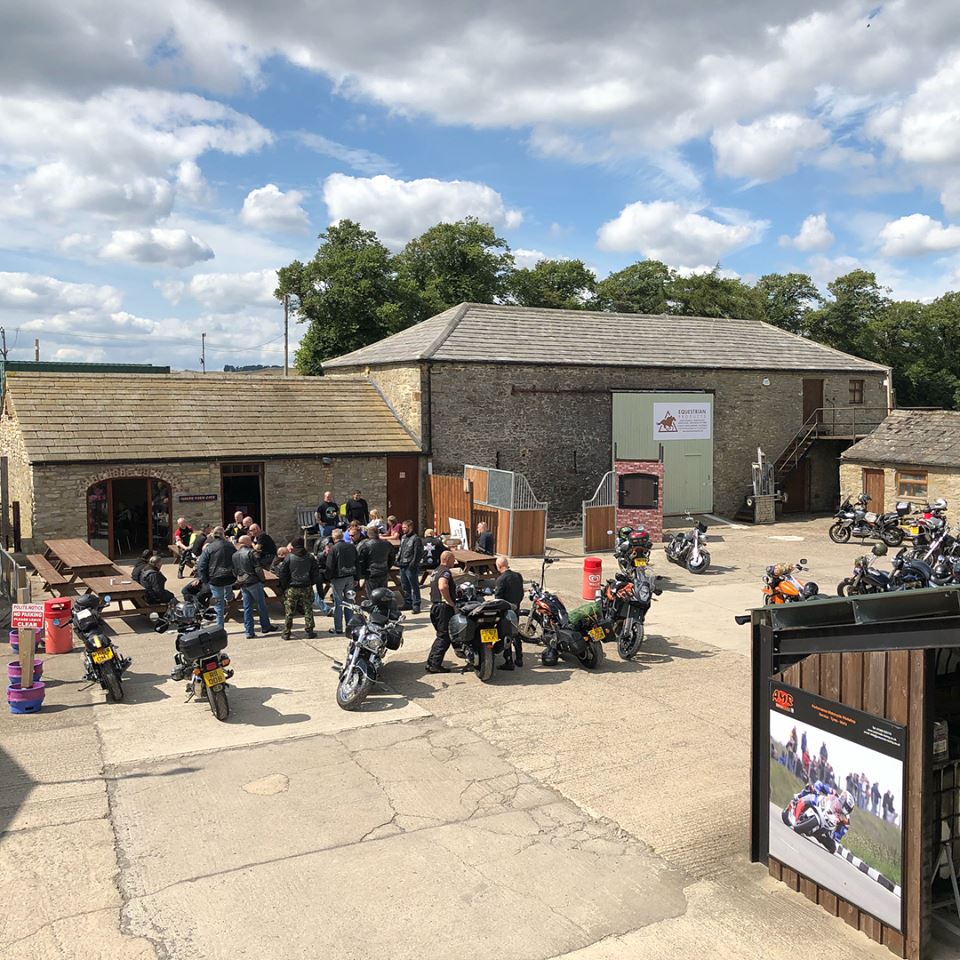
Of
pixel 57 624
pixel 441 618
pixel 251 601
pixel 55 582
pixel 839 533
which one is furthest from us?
pixel 839 533

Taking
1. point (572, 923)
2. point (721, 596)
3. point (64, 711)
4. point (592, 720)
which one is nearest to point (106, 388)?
point (64, 711)

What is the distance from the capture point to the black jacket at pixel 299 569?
1245 centimetres

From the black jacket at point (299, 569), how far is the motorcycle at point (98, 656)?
2.76 metres

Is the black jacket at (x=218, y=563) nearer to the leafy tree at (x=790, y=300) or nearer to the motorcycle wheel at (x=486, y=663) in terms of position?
the motorcycle wheel at (x=486, y=663)

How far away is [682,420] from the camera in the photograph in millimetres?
27469

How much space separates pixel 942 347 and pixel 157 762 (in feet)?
185

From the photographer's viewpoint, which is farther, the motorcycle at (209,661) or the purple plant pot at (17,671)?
the purple plant pot at (17,671)

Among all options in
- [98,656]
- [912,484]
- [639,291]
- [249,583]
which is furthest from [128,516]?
[639,291]

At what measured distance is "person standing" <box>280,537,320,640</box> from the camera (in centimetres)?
1248

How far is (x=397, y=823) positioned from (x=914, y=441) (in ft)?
75.5

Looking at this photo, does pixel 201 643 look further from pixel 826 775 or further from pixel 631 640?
pixel 826 775

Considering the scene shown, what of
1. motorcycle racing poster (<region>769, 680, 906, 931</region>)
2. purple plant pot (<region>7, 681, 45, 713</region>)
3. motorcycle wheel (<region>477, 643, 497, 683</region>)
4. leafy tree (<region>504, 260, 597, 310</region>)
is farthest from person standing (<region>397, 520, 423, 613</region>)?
leafy tree (<region>504, 260, 597, 310</region>)

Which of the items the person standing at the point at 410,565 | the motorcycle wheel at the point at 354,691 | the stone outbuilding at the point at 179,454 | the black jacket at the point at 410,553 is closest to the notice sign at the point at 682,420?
the stone outbuilding at the point at 179,454

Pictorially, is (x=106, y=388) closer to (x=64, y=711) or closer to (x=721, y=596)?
(x=64, y=711)
